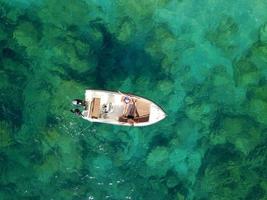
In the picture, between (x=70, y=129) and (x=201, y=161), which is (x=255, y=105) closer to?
(x=201, y=161)

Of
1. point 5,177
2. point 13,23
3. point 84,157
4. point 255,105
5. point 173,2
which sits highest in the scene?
point 173,2

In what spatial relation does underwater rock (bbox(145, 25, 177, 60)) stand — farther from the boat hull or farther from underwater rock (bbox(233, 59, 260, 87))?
underwater rock (bbox(233, 59, 260, 87))

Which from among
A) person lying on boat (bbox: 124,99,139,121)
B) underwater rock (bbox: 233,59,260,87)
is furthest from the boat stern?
underwater rock (bbox: 233,59,260,87)

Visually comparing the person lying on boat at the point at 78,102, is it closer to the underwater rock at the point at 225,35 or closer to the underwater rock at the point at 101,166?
the underwater rock at the point at 101,166

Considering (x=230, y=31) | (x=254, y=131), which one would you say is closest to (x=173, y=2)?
(x=230, y=31)

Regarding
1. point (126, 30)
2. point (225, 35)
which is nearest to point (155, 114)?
point (126, 30)
